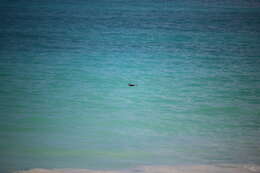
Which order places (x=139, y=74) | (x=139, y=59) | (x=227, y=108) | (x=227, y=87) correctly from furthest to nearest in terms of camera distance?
(x=139, y=59) → (x=139, y=74) → (x=227, y=87) → (x=227, y=108)

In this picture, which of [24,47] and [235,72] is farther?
[24,47]

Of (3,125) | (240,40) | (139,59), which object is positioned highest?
(240,40)

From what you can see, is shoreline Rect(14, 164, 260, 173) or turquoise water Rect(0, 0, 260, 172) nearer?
shoreline Rect(14, 164, 260, 173)

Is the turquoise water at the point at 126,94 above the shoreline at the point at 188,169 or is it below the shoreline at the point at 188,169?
above

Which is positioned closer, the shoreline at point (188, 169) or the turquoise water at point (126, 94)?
the shoreline at point (188, 169)

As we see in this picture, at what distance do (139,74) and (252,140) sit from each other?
16.3 ft

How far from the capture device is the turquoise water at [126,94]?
20.6ft

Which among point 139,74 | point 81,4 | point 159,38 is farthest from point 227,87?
point 81,4

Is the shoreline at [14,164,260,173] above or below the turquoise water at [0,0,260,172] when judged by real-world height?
below

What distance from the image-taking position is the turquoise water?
20.6 ft

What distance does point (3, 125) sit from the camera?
729 cm

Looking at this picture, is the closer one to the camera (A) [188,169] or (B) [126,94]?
(A) [188,169]

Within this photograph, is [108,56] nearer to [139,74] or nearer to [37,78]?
[139,74]

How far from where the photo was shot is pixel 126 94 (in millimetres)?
9438
